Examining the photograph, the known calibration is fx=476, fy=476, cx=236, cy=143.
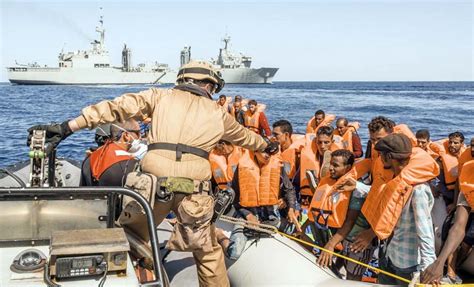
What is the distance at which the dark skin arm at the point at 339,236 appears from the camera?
135 inches

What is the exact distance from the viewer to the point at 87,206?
2549 millimetres

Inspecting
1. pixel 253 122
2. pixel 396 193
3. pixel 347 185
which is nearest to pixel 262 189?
pixel 347 185

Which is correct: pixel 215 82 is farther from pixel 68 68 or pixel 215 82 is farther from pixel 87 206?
pixel 68 68

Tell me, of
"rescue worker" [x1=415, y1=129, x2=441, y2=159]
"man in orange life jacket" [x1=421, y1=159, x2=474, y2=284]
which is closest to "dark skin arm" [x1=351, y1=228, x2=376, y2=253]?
"man in orange life jacket" [x1=421, y1=159, x2=474, y2=284]

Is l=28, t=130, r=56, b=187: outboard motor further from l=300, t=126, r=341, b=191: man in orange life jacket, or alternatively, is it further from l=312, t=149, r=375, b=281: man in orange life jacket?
l=300, t=126, r=341, b=191: man in orange life jacket

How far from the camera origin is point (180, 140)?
2.82 meters

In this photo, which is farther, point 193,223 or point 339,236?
point 339,236

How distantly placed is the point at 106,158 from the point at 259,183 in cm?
141

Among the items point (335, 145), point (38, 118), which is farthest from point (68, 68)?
point (335, 145)

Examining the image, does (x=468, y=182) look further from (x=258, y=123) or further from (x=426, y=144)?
(x=258, y=123)

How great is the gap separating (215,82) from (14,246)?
5.02 feet

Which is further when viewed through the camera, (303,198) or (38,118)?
(38,118)

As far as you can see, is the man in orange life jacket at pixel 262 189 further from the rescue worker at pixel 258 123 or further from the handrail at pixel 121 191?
the rescue worker at pixel 258 123

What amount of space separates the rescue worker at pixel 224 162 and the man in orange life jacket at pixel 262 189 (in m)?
0.76
